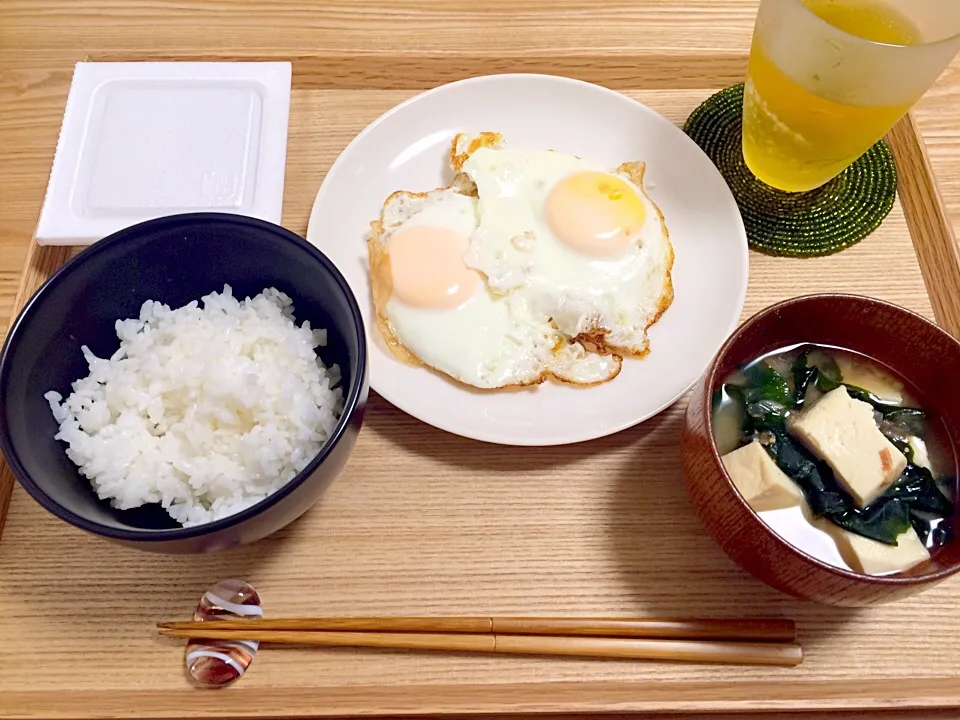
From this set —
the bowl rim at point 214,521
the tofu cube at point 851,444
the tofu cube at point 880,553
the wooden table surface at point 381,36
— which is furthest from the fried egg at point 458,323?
the wooden table surface at point 381,36

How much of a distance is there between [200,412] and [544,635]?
2.17ft

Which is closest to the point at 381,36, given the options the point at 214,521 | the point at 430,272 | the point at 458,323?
the point at 430,272

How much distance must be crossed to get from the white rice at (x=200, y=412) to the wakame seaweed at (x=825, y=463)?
0.70 metres

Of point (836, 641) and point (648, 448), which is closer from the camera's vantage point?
point (836, 641)

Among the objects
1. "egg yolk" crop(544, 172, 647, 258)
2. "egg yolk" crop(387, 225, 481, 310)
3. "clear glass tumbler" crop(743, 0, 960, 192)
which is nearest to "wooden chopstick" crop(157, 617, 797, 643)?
"egg yolk" crop(387, 225, 481, 310)

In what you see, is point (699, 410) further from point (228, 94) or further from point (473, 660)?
point (228, 94)

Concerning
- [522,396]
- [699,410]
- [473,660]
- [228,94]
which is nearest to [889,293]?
[699,410]

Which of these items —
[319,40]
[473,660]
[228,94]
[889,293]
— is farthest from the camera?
[319,40]

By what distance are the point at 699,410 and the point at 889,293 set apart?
0.74 m

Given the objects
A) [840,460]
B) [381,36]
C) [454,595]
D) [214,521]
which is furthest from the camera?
[381,36]

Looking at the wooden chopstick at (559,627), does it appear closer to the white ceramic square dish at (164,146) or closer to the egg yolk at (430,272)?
the egg yolk at (430,272)

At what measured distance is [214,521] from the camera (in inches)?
40.5

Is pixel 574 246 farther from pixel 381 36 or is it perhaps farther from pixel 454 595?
pixel 381 36

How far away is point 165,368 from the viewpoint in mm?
1234
